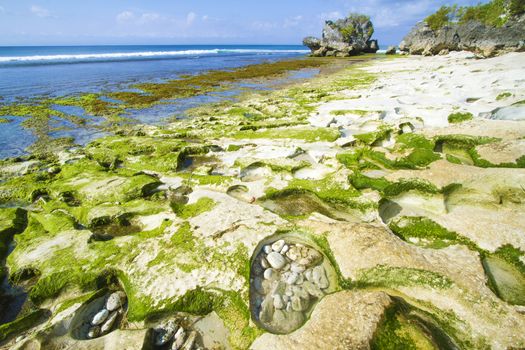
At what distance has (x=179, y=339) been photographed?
3.43 metres

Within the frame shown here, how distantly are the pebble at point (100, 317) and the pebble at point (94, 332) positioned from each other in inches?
2.3

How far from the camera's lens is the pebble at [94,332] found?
365 cm

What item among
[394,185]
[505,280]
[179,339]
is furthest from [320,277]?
[394,185]

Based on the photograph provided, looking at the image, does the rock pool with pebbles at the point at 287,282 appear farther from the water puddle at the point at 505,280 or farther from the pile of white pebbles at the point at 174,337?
the water puddle at the point at 505,280

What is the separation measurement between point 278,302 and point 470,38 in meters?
50.6

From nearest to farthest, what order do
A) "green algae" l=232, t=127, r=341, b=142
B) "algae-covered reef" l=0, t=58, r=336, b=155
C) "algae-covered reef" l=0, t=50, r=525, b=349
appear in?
1. "algae-covered reef" l=0, t=50, r=525, b=349
2. "green algae" l=232, t=127, r=341, b=142
3. "algae-covered reef" l=0, t=58, r=336, b=155

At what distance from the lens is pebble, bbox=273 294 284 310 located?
145 inches

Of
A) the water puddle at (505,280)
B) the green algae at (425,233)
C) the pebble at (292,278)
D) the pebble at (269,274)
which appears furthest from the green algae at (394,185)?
the pebble at (269,274)

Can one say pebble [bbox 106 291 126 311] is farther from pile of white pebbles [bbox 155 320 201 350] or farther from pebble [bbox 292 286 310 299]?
pebble [bbox 292 286 310 299]

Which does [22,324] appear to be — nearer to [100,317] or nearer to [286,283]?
[100,317]

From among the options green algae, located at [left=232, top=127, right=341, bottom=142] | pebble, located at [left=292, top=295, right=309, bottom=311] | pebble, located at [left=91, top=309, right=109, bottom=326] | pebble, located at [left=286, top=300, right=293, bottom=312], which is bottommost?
pebble, located at [left=91, top=309, right=109, bottom=326]

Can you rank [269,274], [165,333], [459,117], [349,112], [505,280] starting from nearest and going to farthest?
1. [165,333]
2. [505,280]
3. [269,274]
4. [459,117]
5. [349,112]

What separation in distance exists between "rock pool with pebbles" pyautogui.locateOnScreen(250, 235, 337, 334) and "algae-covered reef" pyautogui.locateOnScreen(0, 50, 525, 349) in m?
0.02

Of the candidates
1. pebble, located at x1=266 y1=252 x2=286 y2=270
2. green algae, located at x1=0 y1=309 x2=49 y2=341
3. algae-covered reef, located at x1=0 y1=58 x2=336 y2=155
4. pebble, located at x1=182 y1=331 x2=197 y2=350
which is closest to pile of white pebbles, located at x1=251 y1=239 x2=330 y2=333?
pebble, located at x1=266 y1=252 x2=286 y2=270
